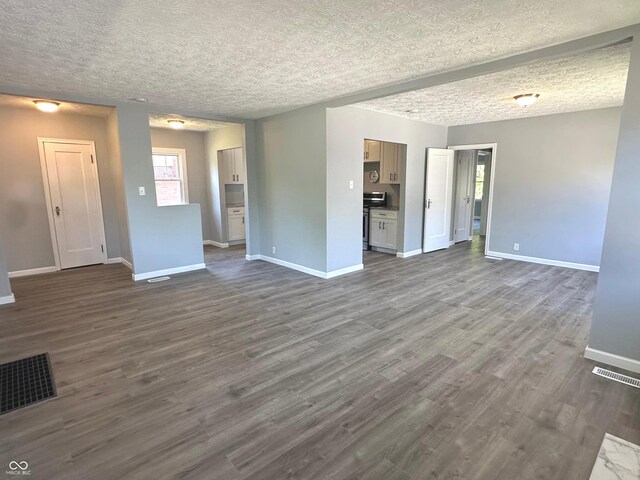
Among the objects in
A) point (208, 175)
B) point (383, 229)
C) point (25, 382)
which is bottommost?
point (25, 382)

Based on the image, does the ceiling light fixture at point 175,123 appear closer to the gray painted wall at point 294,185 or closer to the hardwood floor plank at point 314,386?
the gray painted wall at point 294,185

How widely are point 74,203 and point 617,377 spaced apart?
24.6ft

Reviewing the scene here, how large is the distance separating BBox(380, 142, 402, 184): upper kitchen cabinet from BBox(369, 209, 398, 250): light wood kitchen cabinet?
0.68m

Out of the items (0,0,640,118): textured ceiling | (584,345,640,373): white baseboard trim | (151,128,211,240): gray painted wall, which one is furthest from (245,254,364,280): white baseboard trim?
(584,345,640,373): white baseboard trim

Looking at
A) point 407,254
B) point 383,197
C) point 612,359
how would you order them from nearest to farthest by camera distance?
point 612,359 → point 407,254 → point 383,197

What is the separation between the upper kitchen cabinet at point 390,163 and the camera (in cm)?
652

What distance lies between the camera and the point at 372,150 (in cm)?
706

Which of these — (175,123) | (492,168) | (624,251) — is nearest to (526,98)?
(492,168)

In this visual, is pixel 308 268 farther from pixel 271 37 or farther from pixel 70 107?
pixel 70 107

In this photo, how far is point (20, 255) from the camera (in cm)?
537

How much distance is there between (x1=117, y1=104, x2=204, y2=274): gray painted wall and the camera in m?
4.79

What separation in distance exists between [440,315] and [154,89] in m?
4.30

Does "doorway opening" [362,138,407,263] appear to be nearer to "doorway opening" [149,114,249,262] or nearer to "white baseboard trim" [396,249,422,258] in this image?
"white baseboard trim" [396,249,422,258]

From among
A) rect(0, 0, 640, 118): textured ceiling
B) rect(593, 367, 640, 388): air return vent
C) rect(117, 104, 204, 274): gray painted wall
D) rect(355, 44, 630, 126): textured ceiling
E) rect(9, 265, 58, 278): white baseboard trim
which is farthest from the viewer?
rect(9, 265, 58, 278): white baseboard trim
